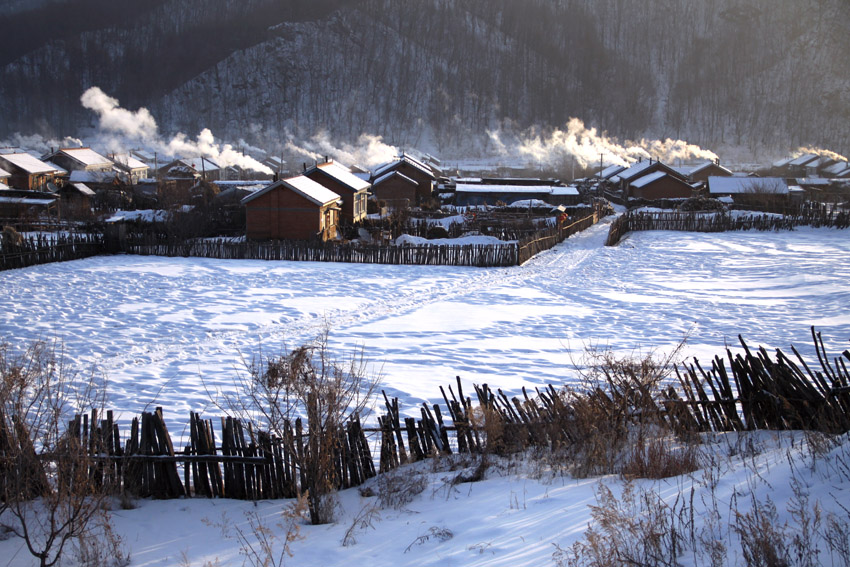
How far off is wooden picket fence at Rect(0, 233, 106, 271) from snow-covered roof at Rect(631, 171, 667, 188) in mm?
42229

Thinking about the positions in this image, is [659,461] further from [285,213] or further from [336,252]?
[285,213]

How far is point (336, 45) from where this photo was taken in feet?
401

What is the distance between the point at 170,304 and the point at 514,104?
359 ft

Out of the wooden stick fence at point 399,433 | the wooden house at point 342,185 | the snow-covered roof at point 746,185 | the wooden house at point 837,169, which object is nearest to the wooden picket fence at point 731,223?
the snow-covered roof at point 746,185

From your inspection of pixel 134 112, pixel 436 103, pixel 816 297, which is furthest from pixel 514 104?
pixel 816 297

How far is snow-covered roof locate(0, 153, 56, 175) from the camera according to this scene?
146 ft

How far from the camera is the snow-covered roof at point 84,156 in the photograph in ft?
181

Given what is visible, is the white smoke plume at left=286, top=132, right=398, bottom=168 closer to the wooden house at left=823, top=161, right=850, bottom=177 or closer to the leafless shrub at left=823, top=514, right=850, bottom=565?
the wooden house at left=823, top=161, right=850, bottom=177

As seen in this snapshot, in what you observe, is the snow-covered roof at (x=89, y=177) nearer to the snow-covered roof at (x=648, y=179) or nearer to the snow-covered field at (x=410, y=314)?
the snow-covered field at (x=410, y=314)

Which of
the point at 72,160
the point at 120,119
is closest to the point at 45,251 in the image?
the point at 72,160

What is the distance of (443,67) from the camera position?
120438 mm

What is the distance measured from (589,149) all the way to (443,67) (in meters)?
46.2

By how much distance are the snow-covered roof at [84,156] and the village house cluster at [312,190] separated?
12 cm

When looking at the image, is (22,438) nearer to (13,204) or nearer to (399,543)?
(399,543)
